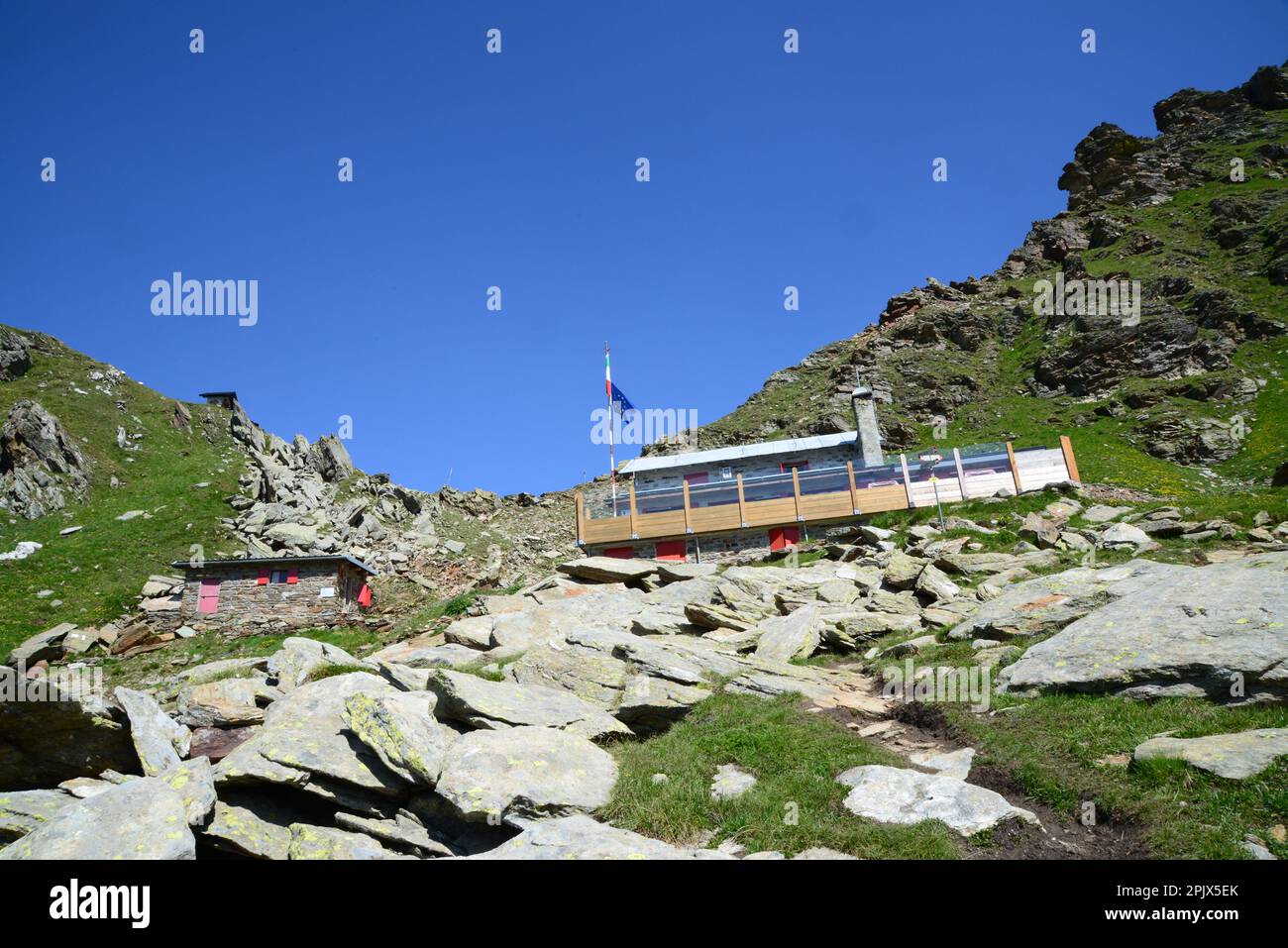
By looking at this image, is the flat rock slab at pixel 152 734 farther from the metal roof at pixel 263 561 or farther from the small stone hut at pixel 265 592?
the metal roof at pixel 263 561

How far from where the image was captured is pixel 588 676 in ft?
48.7

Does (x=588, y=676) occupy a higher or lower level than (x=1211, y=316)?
lower

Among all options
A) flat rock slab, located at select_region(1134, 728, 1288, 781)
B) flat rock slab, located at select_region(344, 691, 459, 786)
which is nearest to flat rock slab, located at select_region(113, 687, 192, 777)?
flat rock slab, located at select_region(344, 691, 459, 786)

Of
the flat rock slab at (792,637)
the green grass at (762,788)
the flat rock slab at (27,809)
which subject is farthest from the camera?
the flat rock slab at (792,637)

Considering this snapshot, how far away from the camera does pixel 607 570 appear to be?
29.4m

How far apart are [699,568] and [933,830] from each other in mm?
21849

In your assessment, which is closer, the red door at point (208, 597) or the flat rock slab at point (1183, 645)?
the flat rock slab at point (1183, 645)

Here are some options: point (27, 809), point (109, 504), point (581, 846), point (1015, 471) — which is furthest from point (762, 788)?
point (109, 504)

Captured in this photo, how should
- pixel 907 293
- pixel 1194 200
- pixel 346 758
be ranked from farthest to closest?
pixel 907 293, pixel 1194 200, pixel 346 758

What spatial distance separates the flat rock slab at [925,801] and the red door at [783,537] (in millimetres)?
28591

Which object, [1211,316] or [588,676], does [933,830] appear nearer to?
[588,676]

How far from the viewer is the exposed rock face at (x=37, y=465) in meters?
45.8

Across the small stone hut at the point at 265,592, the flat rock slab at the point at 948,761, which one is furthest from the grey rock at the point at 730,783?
the small stone hut at the point at 265,592
